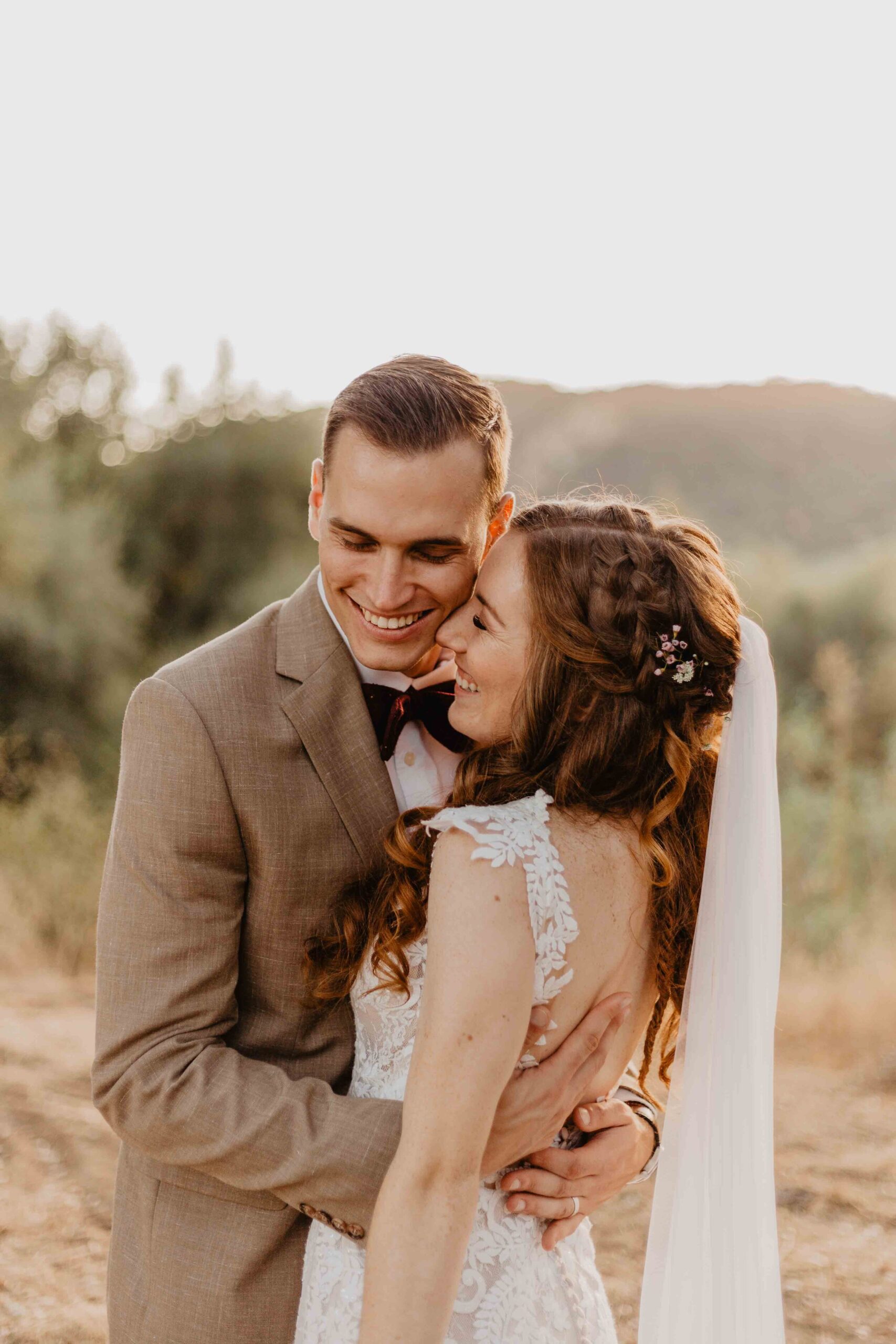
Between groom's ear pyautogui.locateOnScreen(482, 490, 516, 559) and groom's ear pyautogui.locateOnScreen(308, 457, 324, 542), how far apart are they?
0.36 metres

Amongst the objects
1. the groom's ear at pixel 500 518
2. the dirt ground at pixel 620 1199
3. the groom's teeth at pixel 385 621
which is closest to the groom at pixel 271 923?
the groom's teeth at pixel 385 621

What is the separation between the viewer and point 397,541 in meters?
2.28

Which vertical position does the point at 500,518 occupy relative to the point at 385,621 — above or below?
above

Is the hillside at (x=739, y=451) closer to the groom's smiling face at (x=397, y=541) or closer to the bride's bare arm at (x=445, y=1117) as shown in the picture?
the groom's smiling face at (x=397, y=541)

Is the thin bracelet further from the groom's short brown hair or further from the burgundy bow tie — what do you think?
the groom's short brown hair

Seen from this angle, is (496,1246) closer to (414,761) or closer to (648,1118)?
(648,1118)

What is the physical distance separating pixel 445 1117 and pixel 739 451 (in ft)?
99.5

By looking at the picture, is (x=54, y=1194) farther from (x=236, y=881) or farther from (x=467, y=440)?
(x=467, y=440)

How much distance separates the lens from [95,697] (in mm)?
10195

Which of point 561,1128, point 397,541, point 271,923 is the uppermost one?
point 397,541

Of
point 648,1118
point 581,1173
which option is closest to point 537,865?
point 581,1173

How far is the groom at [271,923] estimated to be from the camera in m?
1.94

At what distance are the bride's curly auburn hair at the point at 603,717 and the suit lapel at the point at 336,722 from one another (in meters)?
0.09

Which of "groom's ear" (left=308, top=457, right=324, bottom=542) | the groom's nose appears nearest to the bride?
the groom's nose
